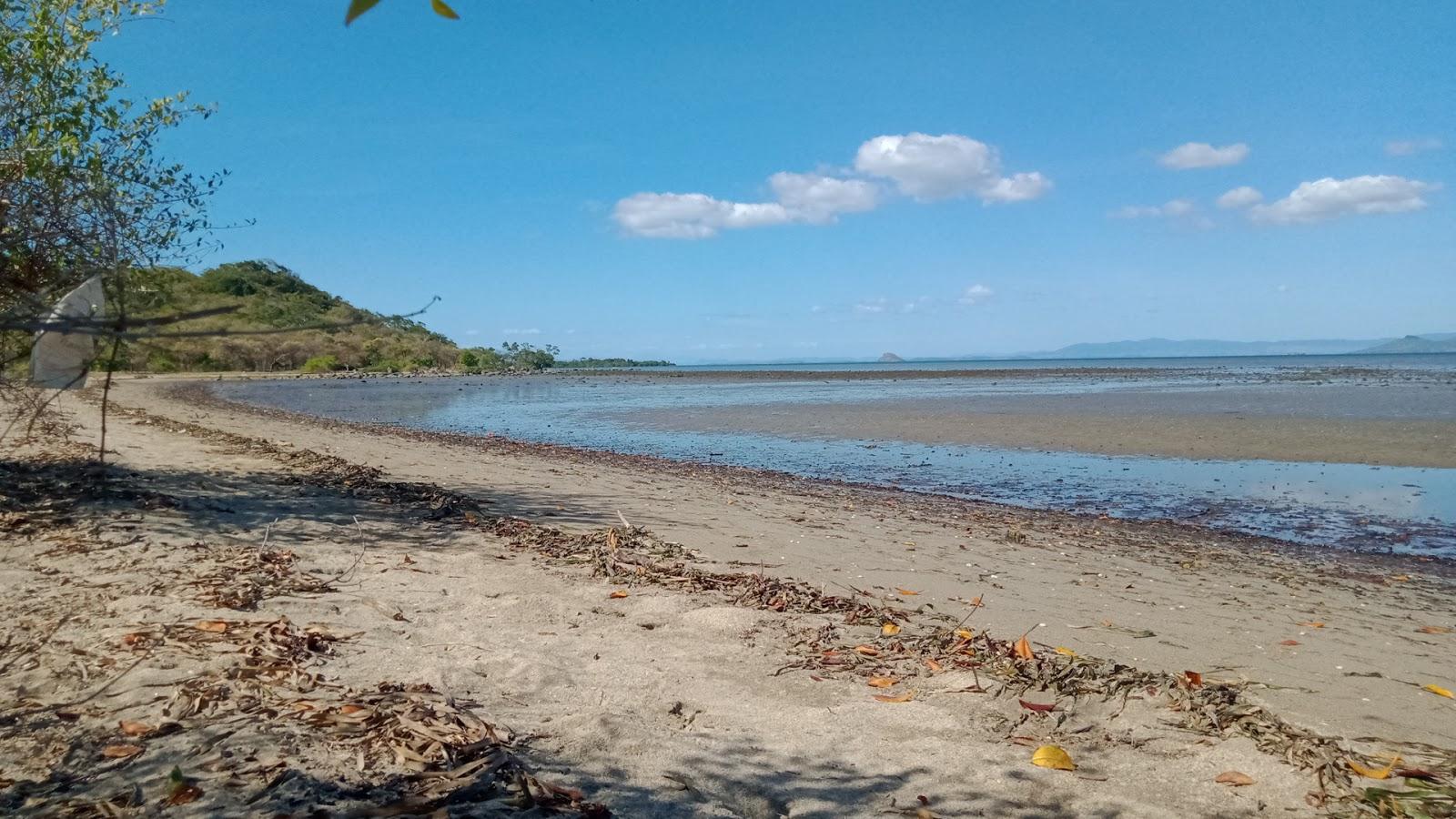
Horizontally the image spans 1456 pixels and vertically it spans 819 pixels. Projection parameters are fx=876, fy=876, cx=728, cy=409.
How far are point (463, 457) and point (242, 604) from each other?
11.0 meters

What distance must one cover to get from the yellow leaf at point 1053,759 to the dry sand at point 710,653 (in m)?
0.04

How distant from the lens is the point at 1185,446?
19219mm

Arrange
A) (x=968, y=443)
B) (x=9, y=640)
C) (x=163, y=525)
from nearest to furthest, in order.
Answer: (x=9, y=640) < (x=163, y=525) < (x=968, y=443)

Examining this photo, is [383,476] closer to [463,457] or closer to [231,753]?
[463,457]

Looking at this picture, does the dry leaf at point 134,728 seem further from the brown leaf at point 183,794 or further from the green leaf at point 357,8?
the green leaf at point 357,8

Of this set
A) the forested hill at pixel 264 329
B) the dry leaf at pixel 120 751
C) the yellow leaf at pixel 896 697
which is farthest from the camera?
the yellow leaf at pixel 896 697

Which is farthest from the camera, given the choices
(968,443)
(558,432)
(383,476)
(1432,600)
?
(558,432)

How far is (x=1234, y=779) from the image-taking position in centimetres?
351

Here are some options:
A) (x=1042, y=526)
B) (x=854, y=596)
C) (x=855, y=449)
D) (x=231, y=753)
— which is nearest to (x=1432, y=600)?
(x=1042, y=526)

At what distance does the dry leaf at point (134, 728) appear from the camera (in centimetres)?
336

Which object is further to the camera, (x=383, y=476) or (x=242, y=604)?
(x=383, y=476)

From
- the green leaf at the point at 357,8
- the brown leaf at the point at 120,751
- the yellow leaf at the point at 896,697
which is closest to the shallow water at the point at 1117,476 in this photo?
the yellow leaf at the point at 896,697

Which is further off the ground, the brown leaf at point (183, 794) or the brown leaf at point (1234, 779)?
the brown leaf at point (183, 794)

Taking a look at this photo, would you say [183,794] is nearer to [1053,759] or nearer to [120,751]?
[120,751]
